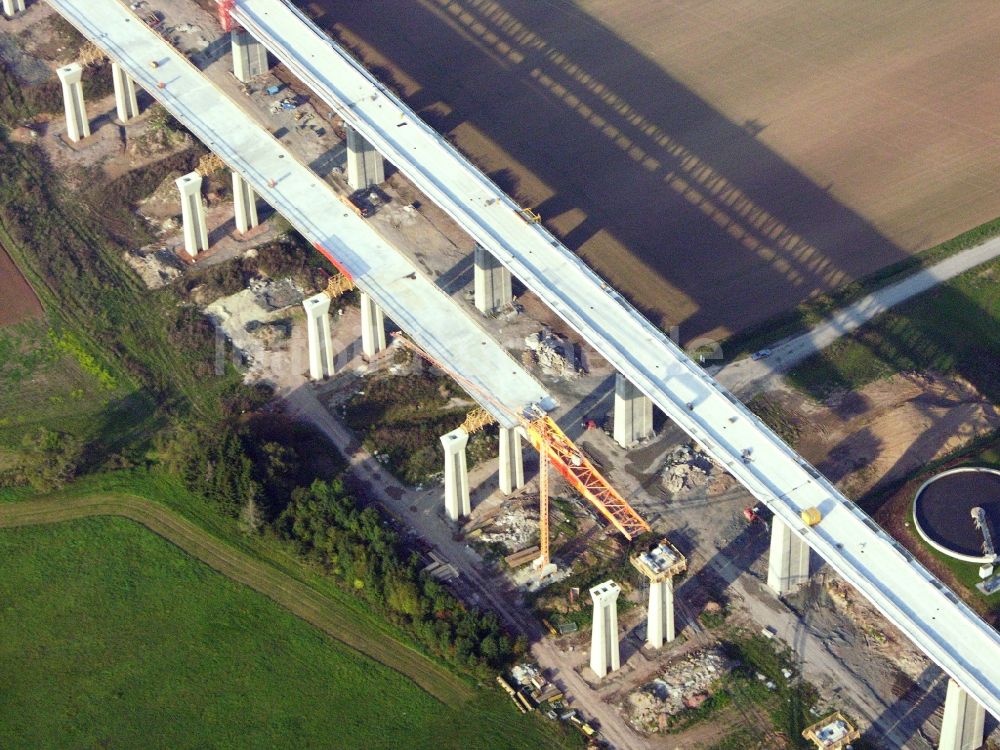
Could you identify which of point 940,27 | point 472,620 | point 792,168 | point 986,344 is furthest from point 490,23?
point 472,620

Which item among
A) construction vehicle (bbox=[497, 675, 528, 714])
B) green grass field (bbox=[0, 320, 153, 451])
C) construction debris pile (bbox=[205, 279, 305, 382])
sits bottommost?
construction vehicle (bbox=[497, 675, 528, 714])

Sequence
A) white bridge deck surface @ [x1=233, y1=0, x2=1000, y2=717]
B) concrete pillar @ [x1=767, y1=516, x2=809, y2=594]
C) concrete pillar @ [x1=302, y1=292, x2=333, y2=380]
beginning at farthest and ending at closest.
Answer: concrete pillar @ [x1=302, y1=292, x2=333, y2=380] < concrete pillar @ [x1=767, y1=516, x2=809, y2=594] < white bridge deck surface @ [x1=233, y1=0, x2=1000, y2=717]

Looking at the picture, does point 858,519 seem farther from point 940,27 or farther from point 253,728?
point 940,27

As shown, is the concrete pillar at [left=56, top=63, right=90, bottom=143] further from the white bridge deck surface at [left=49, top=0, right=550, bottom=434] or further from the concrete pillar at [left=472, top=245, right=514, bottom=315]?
the concrete pillar at [left=472, top=245, right=514, bottom=315]

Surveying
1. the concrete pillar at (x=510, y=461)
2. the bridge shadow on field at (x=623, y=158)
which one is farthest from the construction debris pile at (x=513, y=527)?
the bridge shadow on field at (x=623, y=158)

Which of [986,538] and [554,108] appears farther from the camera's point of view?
[554,108]

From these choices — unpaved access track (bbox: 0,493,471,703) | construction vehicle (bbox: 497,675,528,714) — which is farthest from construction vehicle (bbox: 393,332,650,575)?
unpaved access track (bbox: 0,493,471,703)

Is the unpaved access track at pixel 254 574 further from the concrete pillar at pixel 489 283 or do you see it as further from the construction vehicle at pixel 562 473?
the concrete pillar at pixel 489 283
